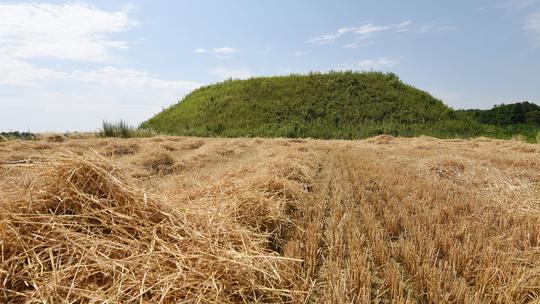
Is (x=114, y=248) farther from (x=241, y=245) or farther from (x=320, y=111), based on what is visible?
(x=320, y=111)

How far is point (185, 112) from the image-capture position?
3131 centimetres

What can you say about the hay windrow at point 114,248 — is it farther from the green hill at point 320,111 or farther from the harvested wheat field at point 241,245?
the green hill at point 320,111

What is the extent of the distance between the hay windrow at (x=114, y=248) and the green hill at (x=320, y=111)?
2002cm

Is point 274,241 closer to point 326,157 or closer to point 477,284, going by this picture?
point 477,284

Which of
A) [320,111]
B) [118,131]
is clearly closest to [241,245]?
[118,131]

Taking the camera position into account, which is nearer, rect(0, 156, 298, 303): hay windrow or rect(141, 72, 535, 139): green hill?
rect(0, 156, 298, 303): hay windrow

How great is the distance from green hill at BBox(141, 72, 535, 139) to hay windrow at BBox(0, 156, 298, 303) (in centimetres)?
2002

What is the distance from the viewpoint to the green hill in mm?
23766

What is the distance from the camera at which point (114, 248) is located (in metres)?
2.69

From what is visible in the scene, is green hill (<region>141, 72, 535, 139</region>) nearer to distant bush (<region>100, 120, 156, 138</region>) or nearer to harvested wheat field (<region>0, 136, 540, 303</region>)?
distant bush (<region>100, 120, 156, 138</region>)

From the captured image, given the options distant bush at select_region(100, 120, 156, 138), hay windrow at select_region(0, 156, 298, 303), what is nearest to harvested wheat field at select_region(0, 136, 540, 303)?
hay windrow at select_region(0, 156, 298, 303)

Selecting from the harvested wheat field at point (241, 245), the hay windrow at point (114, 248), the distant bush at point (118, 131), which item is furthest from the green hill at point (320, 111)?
the hay windrow at point (114, 248)

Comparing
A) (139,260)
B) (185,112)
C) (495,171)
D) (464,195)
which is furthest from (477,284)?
(185,112)

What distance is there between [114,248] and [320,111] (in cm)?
2496
